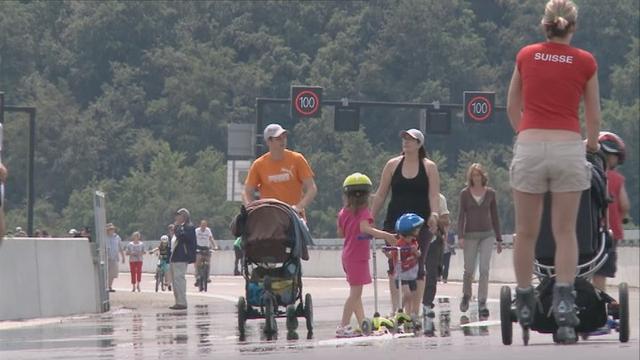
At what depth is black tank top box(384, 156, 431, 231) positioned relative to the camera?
16359 millimetres

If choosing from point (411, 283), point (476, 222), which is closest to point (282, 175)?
point (411, 283)

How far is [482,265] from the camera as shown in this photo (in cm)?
2102

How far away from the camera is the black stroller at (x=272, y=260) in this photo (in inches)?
611

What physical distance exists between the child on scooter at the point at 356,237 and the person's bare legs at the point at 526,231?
4.62m

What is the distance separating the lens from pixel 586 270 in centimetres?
1142

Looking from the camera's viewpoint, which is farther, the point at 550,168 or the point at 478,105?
the point at 478,105

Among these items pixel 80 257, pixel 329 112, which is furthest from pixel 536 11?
pixel 80 257

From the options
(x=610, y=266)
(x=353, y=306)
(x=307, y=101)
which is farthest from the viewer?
(x=307, y=101)

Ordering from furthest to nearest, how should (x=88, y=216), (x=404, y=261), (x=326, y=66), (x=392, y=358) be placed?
(x=326, y=66) → (x=88, y=216) → (x=404, y=261) → (x=392, y=358)

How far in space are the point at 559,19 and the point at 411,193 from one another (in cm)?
537

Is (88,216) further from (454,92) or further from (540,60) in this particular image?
(540,60)

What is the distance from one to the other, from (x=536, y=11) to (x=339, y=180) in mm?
23895

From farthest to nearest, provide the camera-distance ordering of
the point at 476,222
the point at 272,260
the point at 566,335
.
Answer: the point at 476,222
the point at 272,260
the point at 566,335

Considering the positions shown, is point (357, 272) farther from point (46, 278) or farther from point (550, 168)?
point (46, 278)
